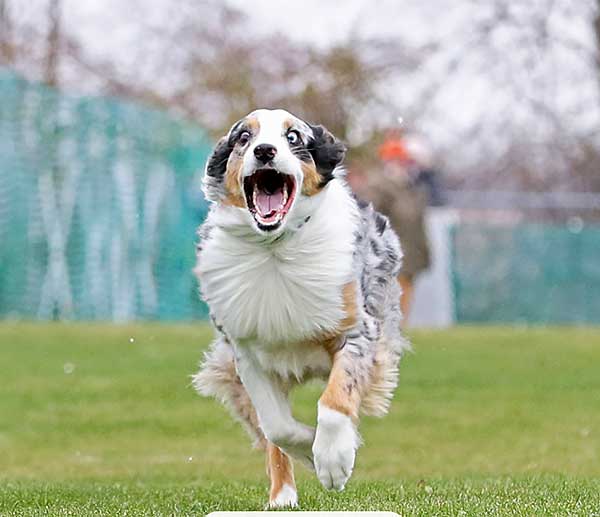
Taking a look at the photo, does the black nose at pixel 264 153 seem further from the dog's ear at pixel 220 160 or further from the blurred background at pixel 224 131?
the blurred background at pixel 224 131

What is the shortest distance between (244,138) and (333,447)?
1333 mm

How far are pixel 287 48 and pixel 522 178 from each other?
7.06 m

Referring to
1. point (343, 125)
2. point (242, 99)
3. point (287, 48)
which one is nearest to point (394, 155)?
point (343, 125)

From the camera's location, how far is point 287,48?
1106 inches

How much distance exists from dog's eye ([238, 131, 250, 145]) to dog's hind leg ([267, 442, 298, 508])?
1490 millimetres

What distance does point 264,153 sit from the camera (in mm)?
5871

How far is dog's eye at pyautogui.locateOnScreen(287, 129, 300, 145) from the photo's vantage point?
6109 mm

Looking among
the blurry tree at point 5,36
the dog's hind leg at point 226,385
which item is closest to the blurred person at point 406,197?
the blurry tree at point 5,36

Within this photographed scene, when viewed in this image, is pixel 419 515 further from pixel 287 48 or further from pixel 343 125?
pixel 287 48

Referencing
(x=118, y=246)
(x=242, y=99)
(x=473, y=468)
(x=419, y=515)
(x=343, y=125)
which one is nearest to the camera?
(x=419, y=515)

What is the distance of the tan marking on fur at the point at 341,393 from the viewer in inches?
236

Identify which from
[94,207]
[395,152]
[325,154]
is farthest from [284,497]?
[94,207]

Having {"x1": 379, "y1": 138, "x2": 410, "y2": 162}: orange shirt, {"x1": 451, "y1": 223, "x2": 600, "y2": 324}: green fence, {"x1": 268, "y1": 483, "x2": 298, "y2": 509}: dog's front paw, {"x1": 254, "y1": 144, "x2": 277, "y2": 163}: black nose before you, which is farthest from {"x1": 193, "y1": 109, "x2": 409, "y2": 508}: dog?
{"x1": 451, "y1": 223, "x2": 600, "y2": 324}: green fence

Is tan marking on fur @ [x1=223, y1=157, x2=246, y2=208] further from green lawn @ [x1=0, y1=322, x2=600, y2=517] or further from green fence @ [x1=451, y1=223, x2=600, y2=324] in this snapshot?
green fence @ [x1=451, y1=223, x2=600, y2=324]
